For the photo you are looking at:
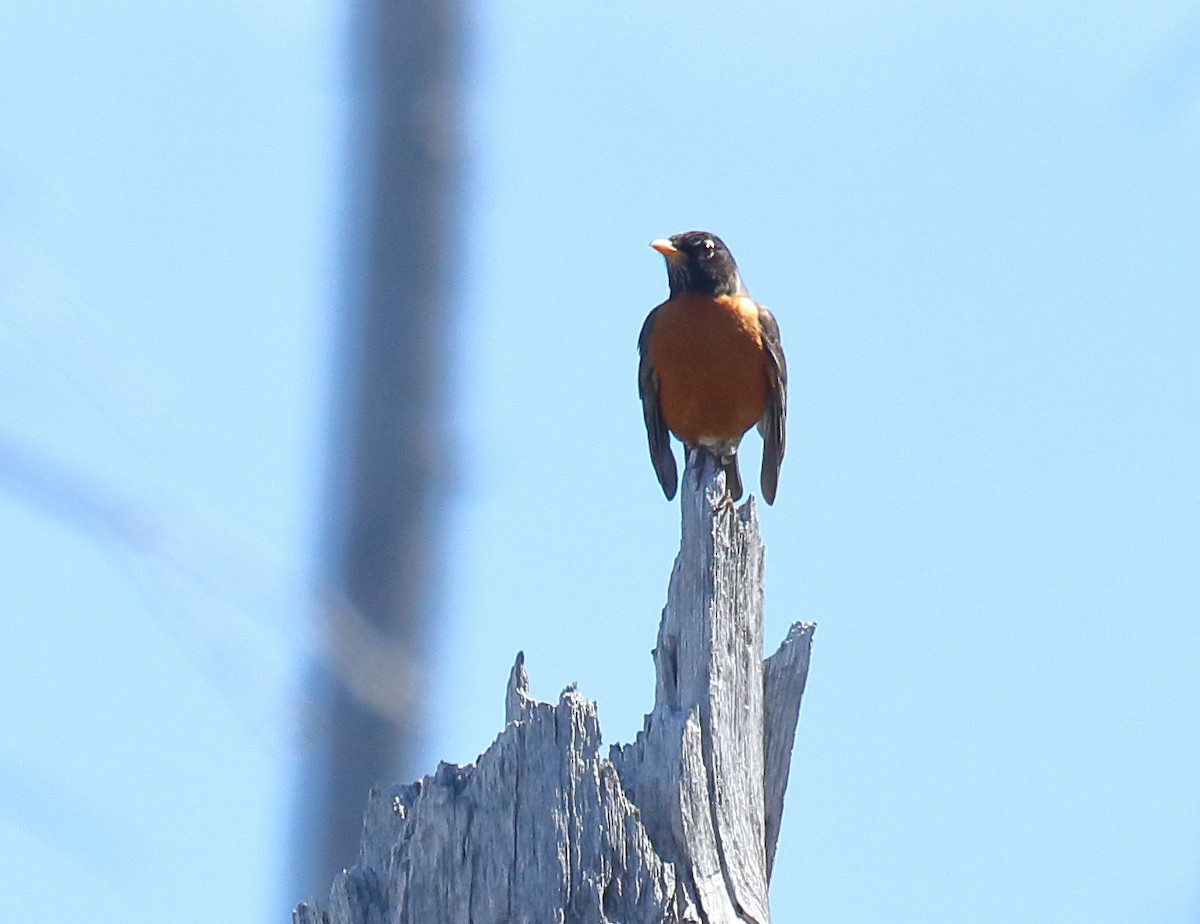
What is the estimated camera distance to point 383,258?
207 inches

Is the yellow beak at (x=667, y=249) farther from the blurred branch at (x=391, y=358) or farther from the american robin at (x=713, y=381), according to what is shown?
the blurred branch at (x=391, y=358)

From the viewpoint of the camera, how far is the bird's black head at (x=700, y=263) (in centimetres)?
843

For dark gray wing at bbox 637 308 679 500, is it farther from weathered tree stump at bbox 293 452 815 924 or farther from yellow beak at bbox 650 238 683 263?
weathered tree stump at bbox 293 452 815 924

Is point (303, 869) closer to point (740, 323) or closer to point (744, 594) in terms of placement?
point (744, 594)

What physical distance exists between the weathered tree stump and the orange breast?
3.26 m

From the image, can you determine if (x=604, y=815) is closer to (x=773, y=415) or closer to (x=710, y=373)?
(x=710, y=373)

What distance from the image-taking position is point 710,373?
782 centimetres

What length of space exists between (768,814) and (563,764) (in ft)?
2.93

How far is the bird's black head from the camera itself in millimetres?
8430

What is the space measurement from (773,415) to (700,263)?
937 millimetres

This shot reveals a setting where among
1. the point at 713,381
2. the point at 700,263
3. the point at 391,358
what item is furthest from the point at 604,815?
the point at 700,263

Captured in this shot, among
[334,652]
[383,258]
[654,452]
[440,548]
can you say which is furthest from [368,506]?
[654,452]

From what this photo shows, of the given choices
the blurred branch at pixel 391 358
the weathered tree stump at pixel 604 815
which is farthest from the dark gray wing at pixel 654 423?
the weathered tree stump at pixel 604 815

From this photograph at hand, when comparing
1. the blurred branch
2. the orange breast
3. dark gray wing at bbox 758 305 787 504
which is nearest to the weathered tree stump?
the blurred branch
